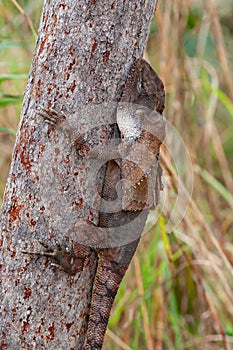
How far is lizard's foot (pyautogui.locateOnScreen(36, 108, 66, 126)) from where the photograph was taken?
2.20m

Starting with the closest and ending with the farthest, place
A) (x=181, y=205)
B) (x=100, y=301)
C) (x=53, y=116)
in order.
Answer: (x=53, y=116), (x=100, y=301), (x=181, y=205)

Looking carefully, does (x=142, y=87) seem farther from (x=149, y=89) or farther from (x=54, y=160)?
(x=54, y=160)

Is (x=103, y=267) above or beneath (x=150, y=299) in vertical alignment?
above

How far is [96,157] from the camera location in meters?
2.30

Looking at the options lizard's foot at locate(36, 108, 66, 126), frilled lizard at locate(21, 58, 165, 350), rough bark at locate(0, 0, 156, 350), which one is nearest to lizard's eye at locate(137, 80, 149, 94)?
frilled lizard at locate(21, 58, 165, 350)

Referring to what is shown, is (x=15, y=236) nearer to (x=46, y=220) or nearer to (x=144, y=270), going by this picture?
(x=46, y=220)

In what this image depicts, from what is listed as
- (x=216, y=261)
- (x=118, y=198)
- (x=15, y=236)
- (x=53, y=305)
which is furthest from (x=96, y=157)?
(x=216, y=261)

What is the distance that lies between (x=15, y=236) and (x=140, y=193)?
0.56 meters

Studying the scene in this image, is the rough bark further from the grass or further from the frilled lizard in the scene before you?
the grass

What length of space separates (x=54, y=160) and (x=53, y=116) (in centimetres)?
17

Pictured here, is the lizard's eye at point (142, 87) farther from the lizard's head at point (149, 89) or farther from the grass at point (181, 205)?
the grass at point (181, 205)

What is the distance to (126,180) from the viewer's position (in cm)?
247

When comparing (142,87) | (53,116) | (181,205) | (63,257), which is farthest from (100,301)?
(181,205)

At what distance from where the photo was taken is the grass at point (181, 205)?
3846 mm
